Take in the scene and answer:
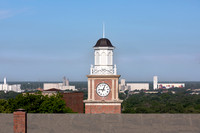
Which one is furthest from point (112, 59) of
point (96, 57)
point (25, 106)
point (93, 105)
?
point (25, 106)

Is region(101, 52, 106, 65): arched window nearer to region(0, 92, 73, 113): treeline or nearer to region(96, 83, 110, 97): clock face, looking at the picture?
region(96, 83, 110, 97): clock face

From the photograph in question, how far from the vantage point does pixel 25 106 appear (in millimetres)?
63000
